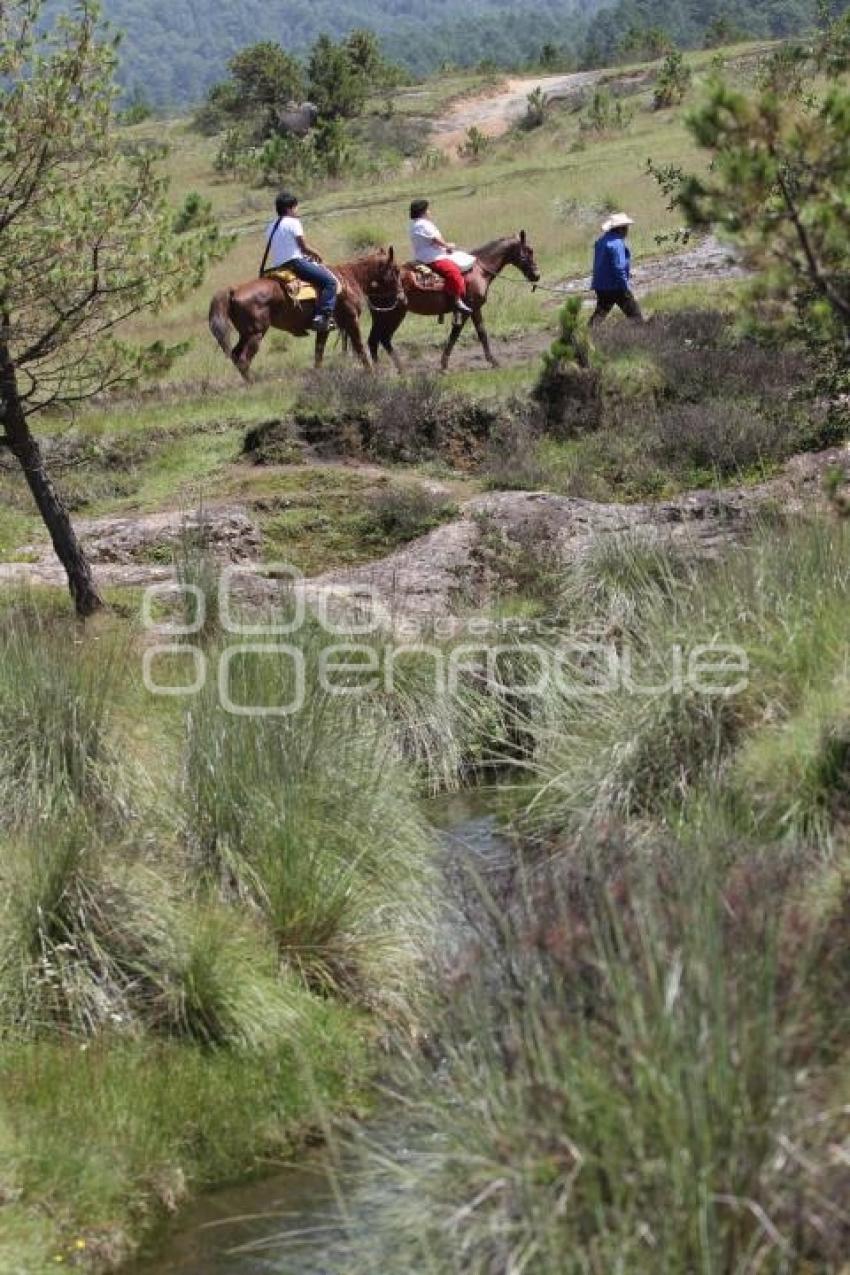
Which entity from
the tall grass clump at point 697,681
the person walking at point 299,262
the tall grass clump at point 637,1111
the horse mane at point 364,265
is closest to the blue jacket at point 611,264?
the horse mane at point 364,265

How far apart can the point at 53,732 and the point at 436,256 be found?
15892mm

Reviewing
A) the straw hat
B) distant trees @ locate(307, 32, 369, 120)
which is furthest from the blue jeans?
distant trees @ locate(307, 32, 369, 120)

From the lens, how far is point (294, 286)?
74.4 feet

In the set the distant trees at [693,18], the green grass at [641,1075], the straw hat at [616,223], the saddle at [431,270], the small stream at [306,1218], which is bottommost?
the distant trees at [693,18]

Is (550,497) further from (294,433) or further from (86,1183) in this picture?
(86,1183)

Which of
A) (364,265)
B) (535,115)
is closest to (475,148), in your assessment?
(535,115)

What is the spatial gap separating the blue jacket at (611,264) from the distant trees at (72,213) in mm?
10257

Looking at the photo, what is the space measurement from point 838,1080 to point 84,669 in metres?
5.64

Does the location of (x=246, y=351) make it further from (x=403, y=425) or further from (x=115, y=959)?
(x=115, y=959)

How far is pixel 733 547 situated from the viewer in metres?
10.7

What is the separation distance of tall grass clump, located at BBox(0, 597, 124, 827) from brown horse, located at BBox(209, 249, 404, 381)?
44.1 feet

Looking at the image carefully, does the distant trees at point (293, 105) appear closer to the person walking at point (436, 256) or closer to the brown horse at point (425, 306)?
the person walking at point (436, 256)

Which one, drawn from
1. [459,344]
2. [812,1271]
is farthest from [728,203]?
[459,344]

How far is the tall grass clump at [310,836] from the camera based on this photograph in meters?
7.95
